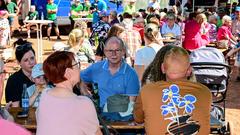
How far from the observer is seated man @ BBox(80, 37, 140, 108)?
4371 mm

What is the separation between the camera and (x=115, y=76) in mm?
4402

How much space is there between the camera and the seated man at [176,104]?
277 centimetres

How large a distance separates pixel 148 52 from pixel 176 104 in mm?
3131

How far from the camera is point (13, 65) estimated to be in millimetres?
10148

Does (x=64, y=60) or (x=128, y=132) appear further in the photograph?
(x=128, y=132)

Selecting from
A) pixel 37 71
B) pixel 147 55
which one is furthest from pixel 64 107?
pixel 147 55

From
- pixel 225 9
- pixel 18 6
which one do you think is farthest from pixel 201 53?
pixel 225 9

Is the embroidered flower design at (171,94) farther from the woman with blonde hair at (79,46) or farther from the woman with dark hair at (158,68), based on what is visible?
the woman with blonde hair at (79,46)

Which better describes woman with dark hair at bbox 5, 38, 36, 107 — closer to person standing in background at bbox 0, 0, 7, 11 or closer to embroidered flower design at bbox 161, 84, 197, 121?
embroidered flower design at bbox 161, 84, 197, 121

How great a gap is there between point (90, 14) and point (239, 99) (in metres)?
8.64

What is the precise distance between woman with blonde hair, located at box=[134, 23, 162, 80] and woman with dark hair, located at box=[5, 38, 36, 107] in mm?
1665

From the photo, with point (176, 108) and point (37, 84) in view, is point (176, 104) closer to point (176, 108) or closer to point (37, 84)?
point (176, 108)

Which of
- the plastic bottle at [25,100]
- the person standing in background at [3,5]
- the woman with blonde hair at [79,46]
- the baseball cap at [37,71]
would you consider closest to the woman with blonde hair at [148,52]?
the woman with blonde hair at [79,46]

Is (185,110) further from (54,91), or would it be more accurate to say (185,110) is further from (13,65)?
(13,65)
